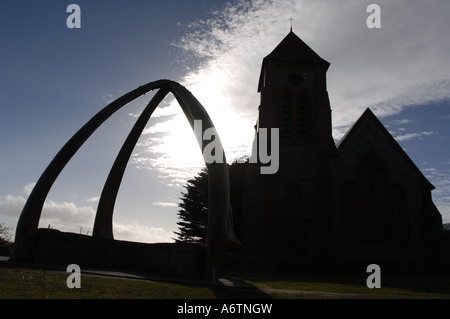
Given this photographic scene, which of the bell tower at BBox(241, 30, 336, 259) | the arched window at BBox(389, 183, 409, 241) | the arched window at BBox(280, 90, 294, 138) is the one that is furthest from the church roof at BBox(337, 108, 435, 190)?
the arched window at BBox(280, 90, 294, 138)

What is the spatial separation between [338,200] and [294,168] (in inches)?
169

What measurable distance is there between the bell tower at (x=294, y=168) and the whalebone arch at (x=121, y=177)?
39.9 ft

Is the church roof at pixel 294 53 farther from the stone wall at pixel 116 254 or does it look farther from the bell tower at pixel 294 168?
the stone wall at pixel 116 254

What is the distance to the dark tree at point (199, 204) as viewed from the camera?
33.2m

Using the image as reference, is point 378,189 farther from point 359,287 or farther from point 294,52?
point 359,287

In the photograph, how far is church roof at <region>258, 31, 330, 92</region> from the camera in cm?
3031

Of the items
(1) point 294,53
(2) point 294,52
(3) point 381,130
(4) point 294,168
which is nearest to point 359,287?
(4) point 294,168

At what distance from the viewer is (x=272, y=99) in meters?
28.6

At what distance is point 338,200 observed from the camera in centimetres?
2475

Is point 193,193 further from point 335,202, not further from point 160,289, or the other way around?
point 160,289

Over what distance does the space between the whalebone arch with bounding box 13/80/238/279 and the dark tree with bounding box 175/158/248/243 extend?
18613mm

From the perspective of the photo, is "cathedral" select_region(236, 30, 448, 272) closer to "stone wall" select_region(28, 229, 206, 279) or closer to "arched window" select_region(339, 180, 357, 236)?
"arched window" select_region(339, 180, 357, 236)

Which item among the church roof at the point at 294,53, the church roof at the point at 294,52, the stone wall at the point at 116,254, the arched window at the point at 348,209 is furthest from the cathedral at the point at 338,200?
the stone wall at the point at 116,254
